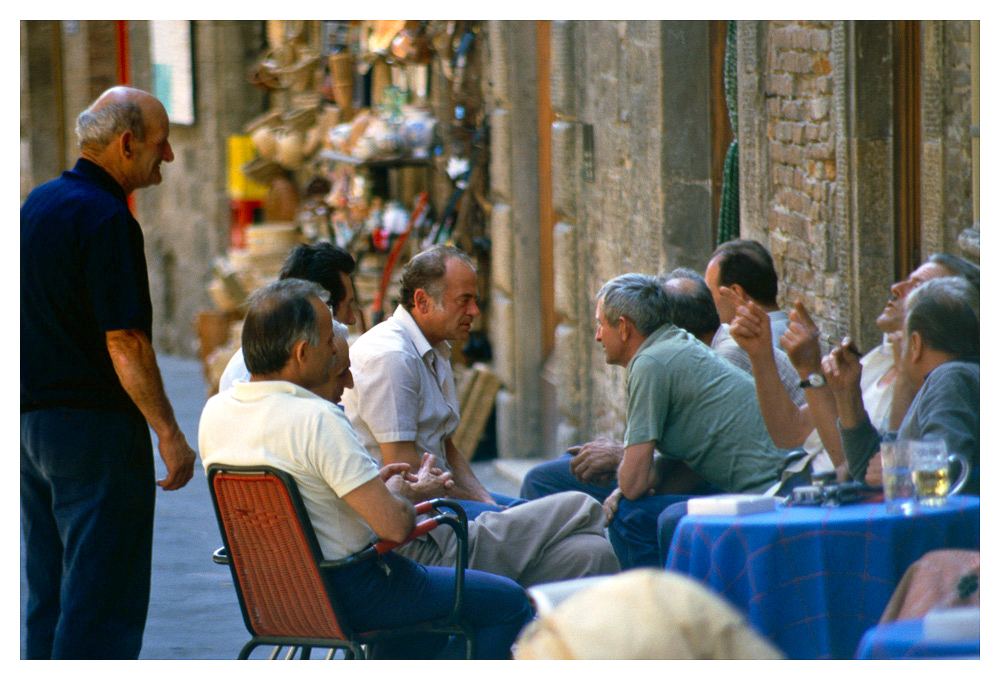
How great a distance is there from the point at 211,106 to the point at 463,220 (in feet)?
20.3

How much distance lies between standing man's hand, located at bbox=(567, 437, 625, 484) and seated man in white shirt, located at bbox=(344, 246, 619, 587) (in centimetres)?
38

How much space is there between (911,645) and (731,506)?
109 centimetres

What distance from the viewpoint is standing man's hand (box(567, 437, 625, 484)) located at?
4.78m

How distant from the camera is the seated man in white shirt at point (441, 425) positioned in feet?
13.1

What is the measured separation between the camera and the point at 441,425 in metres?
4.37

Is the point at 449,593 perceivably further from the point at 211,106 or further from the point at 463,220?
the point at 211,106

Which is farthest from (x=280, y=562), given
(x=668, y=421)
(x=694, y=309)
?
(x=694, y=309)

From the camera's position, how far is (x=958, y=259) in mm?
3854

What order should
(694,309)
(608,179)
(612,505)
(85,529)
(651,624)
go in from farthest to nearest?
(608,179)
(694,309)
(612,505)
(85,529)
(651,624)

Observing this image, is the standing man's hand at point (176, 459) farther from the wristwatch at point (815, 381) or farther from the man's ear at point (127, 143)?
the wristwatch at point (815, 381)

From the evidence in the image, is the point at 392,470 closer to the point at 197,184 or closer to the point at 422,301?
the point at 422,301

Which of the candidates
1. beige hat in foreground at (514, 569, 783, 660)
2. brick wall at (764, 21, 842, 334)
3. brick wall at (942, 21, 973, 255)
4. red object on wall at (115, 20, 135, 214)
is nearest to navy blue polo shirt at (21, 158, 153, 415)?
beige hat in foreground at (514, 569, 783, 660)

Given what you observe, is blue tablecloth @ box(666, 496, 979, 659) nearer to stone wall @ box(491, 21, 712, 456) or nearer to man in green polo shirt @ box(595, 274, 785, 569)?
man in green polo shirt @ box(595, 274, 785, 569)

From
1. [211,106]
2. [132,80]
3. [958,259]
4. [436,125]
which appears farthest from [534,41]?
[132,80]
